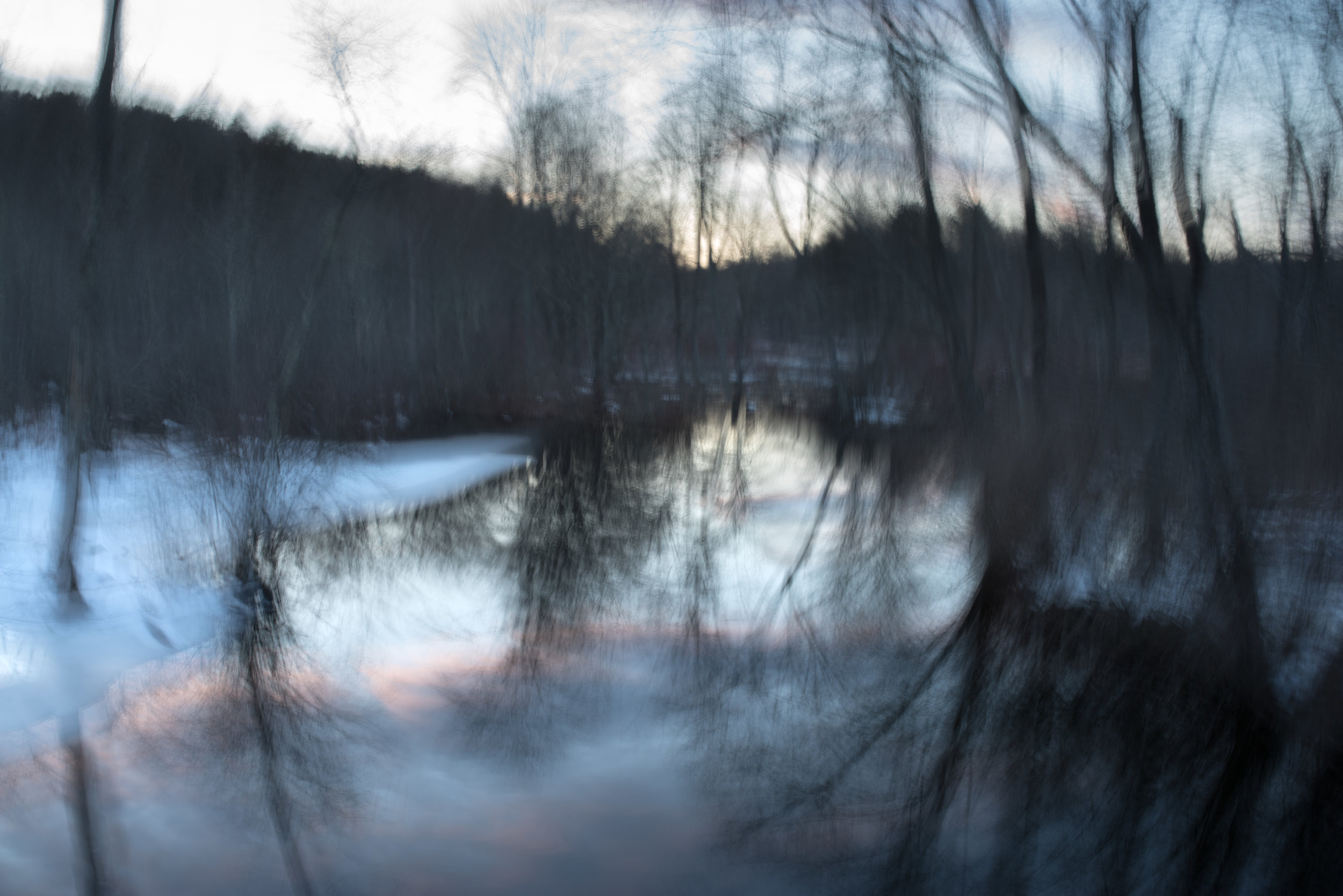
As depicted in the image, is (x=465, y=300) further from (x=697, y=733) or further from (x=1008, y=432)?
(x=697, y=733)

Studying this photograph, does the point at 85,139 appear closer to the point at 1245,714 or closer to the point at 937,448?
the point at 1245,714

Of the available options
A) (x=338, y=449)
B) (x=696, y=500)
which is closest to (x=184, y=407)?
(x=338, y=449)

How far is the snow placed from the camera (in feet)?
19.6

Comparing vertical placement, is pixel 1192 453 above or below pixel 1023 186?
below

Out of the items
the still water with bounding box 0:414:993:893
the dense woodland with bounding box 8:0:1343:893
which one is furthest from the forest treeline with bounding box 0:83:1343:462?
the still water with bounding box 0:414:993:893

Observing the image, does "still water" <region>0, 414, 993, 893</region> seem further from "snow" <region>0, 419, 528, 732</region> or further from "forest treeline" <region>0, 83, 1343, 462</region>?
"forest treeline" <region>0, 83, 1343, 462</region>

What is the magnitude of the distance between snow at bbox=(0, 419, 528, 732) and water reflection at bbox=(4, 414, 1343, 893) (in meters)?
0.12

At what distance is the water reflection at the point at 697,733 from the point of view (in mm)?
4137

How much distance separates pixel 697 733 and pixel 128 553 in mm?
5816

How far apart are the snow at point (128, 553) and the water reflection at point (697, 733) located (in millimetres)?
121

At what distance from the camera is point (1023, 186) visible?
9617 mm

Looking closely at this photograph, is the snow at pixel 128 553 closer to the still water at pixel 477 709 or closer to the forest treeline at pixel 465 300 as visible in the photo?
the still water at pixel 477 709

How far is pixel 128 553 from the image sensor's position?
27.0ft

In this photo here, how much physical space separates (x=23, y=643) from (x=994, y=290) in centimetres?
2094
